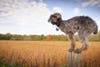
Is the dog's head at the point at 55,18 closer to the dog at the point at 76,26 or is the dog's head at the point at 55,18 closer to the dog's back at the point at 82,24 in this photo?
the dog at the point at 76,26

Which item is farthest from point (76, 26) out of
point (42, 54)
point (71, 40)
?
point (42, 54)

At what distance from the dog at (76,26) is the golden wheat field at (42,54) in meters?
0.35

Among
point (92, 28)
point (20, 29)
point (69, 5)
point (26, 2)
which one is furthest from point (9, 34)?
point (92, 28)

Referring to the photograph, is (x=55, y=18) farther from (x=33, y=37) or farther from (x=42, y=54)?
(x=33, y=37)

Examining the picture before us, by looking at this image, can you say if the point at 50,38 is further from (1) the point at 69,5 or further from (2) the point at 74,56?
(2) the point at 74,56

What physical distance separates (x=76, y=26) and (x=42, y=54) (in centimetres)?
70

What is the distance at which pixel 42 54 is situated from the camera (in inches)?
183

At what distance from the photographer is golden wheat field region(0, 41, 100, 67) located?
455 cm

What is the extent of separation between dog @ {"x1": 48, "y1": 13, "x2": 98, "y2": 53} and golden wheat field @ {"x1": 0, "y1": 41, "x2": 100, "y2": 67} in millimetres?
350

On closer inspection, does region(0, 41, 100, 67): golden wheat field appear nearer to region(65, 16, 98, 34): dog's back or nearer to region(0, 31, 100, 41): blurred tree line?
region(0, 31, 100, 41): blurred tree line

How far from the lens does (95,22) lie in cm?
437

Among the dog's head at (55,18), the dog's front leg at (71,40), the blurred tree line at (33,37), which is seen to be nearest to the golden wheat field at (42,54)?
the blurred tree line at (33,37)

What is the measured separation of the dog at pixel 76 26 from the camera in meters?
4.20

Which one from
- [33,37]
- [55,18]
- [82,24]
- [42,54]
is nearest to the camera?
[55,18]
